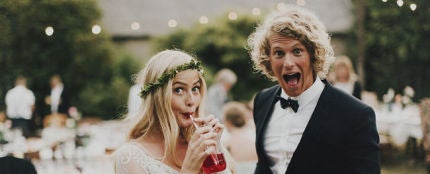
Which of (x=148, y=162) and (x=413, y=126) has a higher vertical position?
(x=148, y=162)

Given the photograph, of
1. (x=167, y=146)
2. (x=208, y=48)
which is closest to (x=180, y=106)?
(x=167, y=146)

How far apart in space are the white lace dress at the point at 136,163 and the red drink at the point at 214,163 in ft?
0.82

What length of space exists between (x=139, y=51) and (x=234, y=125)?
12636mm

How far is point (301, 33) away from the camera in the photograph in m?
2.37

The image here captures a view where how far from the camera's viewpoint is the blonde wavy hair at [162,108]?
230cm

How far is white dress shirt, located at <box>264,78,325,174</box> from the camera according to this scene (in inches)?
96.9

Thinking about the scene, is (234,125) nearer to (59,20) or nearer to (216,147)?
(216,147)

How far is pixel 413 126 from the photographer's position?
291 inches

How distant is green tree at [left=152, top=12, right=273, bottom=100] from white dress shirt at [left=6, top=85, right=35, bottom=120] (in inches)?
261

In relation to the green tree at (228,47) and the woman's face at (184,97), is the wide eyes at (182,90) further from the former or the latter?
the green tree at (228,47)

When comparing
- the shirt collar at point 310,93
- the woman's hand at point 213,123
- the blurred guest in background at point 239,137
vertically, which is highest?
the shirt collar at point 310,93

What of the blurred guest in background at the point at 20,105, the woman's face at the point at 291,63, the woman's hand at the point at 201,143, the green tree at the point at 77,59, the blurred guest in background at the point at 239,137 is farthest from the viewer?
the green tree at the point at 77,59

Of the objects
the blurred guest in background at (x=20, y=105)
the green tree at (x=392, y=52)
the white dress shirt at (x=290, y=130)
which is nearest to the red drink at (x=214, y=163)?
the white dress shirt at (x=290, y=130)

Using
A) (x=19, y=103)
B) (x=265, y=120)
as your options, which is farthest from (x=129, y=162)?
(x=19, y=103)
